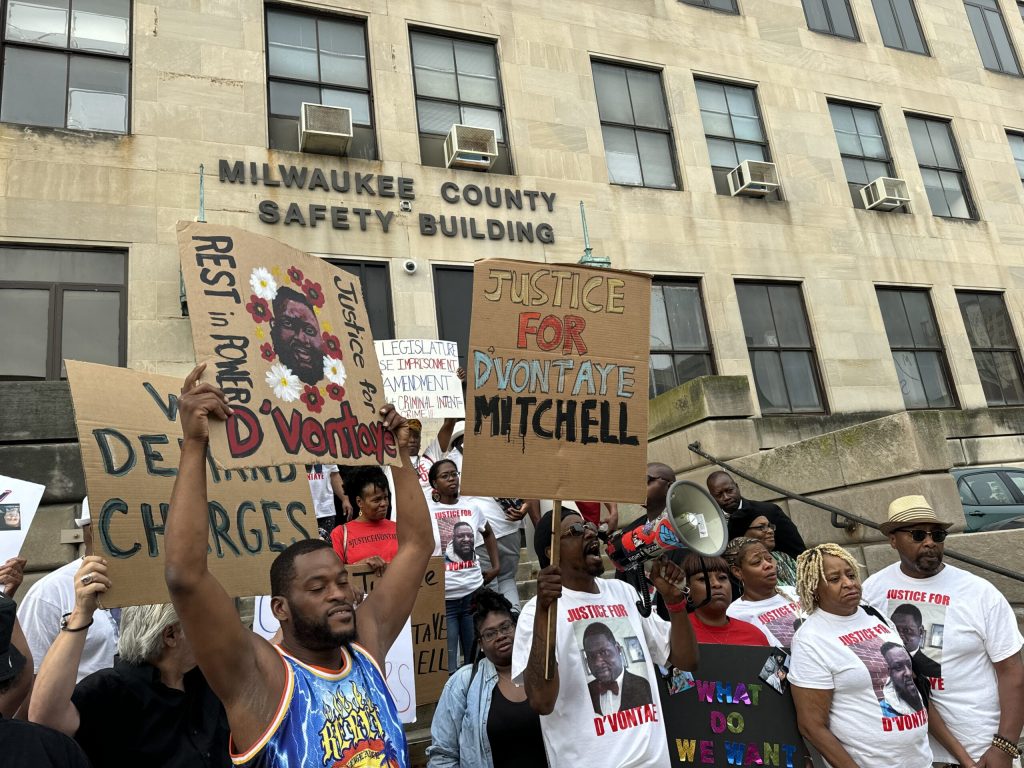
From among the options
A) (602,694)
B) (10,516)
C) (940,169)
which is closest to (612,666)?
(602,694)

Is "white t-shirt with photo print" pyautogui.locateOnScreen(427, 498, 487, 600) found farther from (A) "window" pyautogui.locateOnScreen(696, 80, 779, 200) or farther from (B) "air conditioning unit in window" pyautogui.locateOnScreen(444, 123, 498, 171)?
(A) "window" pyautogui.locateOnScreen(696, 80, 779, 200)

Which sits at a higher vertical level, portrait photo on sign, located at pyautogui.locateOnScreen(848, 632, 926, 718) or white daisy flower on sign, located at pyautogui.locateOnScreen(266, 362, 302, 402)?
white daisy flower on sign, located at pyautogui.locateOnScreen(266, 362, 302, 402)

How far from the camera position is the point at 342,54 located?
41.0ft

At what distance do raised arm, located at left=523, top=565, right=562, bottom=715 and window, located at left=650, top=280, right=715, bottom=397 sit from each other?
397 inches

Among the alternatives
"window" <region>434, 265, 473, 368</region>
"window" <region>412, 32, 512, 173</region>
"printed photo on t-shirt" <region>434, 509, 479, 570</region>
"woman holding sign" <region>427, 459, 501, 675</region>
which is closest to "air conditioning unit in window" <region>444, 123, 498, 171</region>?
"window" <region>412, 32, 512, 173</region>

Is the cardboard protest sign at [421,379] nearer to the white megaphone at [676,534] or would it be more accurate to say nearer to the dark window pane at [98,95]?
the white megaphone at [676,534]

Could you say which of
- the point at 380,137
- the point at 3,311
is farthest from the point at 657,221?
the point at 3,311

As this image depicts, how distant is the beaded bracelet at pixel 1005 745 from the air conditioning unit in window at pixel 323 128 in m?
10.5

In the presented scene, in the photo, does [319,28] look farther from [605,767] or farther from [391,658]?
[605,767]

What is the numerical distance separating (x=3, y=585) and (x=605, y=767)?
2.96m

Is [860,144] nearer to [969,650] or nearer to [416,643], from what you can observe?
[969,650]

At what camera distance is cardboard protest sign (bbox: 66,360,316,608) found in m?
3.54

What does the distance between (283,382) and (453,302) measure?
8931mm

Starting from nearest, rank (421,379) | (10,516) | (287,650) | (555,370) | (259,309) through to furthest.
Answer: (287,650), (259,309), (555,370), (10,516), (421,379)
